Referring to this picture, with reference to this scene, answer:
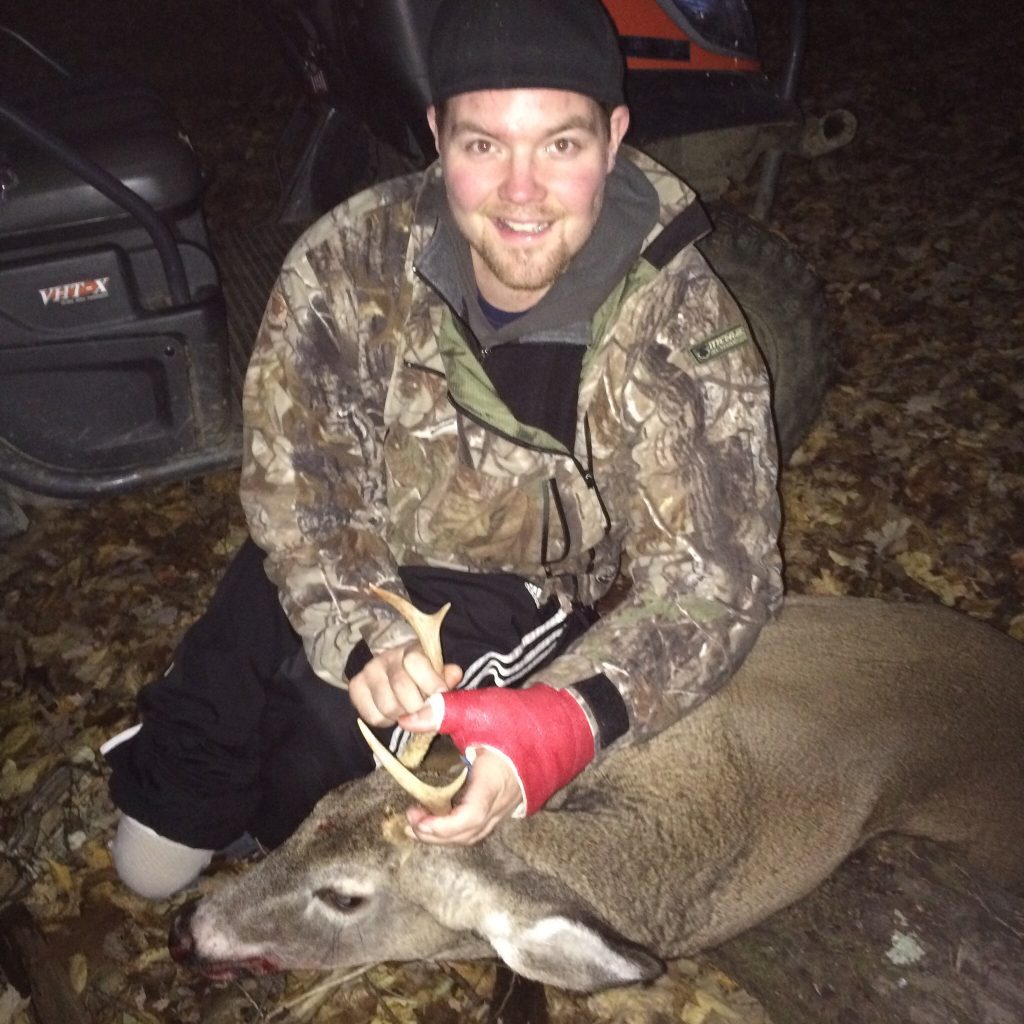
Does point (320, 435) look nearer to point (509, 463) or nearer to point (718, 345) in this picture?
point (509, 463)

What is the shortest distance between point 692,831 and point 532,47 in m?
2.06

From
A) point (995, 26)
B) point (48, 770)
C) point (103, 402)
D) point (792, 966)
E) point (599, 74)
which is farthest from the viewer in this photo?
point (995, 26)

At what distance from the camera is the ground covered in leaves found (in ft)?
10.2

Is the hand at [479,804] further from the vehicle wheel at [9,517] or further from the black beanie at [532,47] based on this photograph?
the vehicle wheel at [9,517]

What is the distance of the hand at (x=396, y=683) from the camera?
227cm

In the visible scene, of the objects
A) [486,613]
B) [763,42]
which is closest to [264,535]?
[486,613]

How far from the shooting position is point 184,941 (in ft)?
8.68

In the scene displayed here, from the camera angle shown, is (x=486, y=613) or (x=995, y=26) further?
(x=995, y=26)

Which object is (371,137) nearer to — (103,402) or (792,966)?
(103,402)

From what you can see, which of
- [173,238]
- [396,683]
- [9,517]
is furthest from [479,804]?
[9,517]

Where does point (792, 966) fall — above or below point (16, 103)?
below

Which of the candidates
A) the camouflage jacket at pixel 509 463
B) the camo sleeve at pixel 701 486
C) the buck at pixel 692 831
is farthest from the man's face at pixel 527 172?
the buck at pixel 692 831

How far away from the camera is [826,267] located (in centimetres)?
686

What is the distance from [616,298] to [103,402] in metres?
2.64
